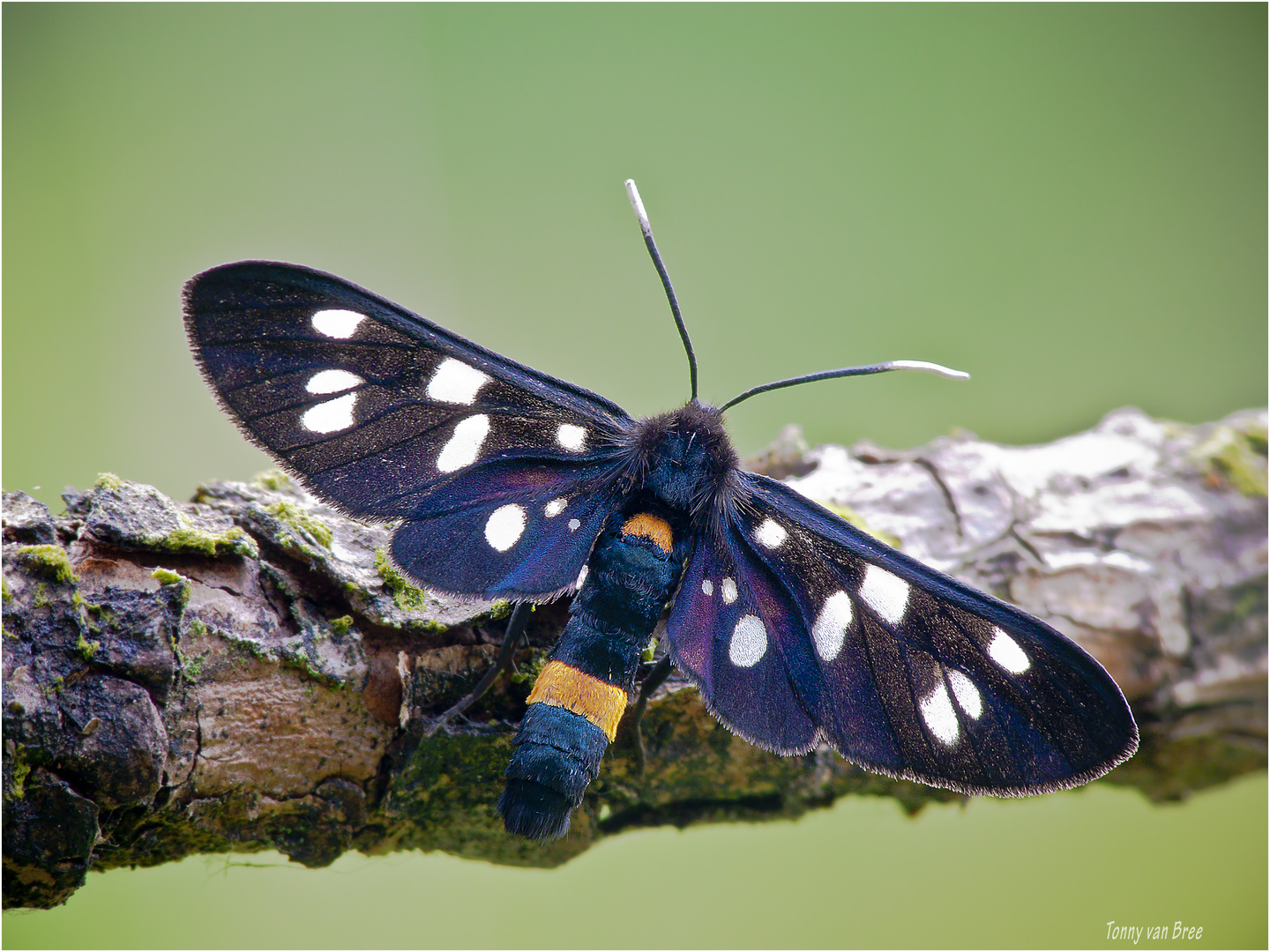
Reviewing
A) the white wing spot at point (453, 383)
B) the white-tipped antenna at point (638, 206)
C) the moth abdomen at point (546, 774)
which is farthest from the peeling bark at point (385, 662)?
the white-tipped antenna at point (638, 206)

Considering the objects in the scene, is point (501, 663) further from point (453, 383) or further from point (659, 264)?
point (659, 264)

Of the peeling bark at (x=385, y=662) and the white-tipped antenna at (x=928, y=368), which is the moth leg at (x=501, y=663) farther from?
the white-tipped antenna at (x=928, y=368)

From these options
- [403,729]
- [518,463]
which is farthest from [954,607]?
[403,729]

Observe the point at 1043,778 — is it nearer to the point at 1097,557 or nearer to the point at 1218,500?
the point at 1097,557

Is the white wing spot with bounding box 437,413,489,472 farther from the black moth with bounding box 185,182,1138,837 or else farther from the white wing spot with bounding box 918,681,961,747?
the white wing spot with bounding box 918,681,961,747

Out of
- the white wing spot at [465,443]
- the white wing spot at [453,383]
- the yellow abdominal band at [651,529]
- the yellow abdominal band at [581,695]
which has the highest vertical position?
the white wing spot at [453,383]

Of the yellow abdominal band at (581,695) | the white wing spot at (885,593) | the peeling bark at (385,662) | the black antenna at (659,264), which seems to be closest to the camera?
the peeling bark at (385,662)

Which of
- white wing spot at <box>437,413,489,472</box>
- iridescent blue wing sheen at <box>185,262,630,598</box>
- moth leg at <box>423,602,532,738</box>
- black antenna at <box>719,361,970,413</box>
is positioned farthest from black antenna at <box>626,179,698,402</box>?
moth leg at <box>423,602,532,738</box>
